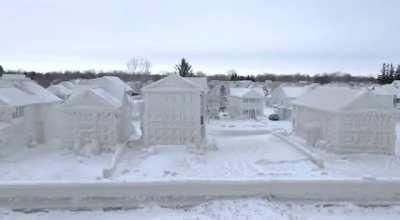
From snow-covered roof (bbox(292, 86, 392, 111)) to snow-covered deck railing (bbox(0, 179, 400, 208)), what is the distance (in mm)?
7344

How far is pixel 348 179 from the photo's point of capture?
15.3 meters

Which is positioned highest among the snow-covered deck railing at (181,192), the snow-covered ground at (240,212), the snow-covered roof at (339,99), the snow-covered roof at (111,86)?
the snow-covered roof at (111,86)

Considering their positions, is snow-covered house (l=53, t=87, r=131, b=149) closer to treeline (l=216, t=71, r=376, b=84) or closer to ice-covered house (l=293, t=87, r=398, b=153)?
ice-covered house (l=293, t=87, r=398, b=153)

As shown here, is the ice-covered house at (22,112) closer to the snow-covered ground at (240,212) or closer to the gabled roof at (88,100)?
the gabled roof at (88,100)

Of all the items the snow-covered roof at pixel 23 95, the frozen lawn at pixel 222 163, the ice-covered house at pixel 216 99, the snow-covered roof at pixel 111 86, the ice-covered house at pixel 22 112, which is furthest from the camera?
the ice-covered house at pixel 216 99

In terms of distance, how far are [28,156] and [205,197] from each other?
11.6 m

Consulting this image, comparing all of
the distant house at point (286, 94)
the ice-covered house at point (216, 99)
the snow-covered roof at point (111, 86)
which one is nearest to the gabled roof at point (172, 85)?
the snow-covered roof at point (111, 86)

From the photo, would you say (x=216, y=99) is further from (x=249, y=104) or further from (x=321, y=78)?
A: (x=321, y=78)

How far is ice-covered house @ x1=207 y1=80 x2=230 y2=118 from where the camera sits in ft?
140

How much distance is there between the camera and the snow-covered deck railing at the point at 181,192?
14.6 meters

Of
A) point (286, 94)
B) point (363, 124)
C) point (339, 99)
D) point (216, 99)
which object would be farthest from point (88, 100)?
point (286, 94)

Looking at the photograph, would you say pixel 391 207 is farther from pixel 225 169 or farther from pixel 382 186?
pixel 225 169

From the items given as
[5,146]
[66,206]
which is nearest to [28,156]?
[5,146]

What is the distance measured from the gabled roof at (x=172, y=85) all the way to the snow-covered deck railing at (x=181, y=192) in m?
9.58
